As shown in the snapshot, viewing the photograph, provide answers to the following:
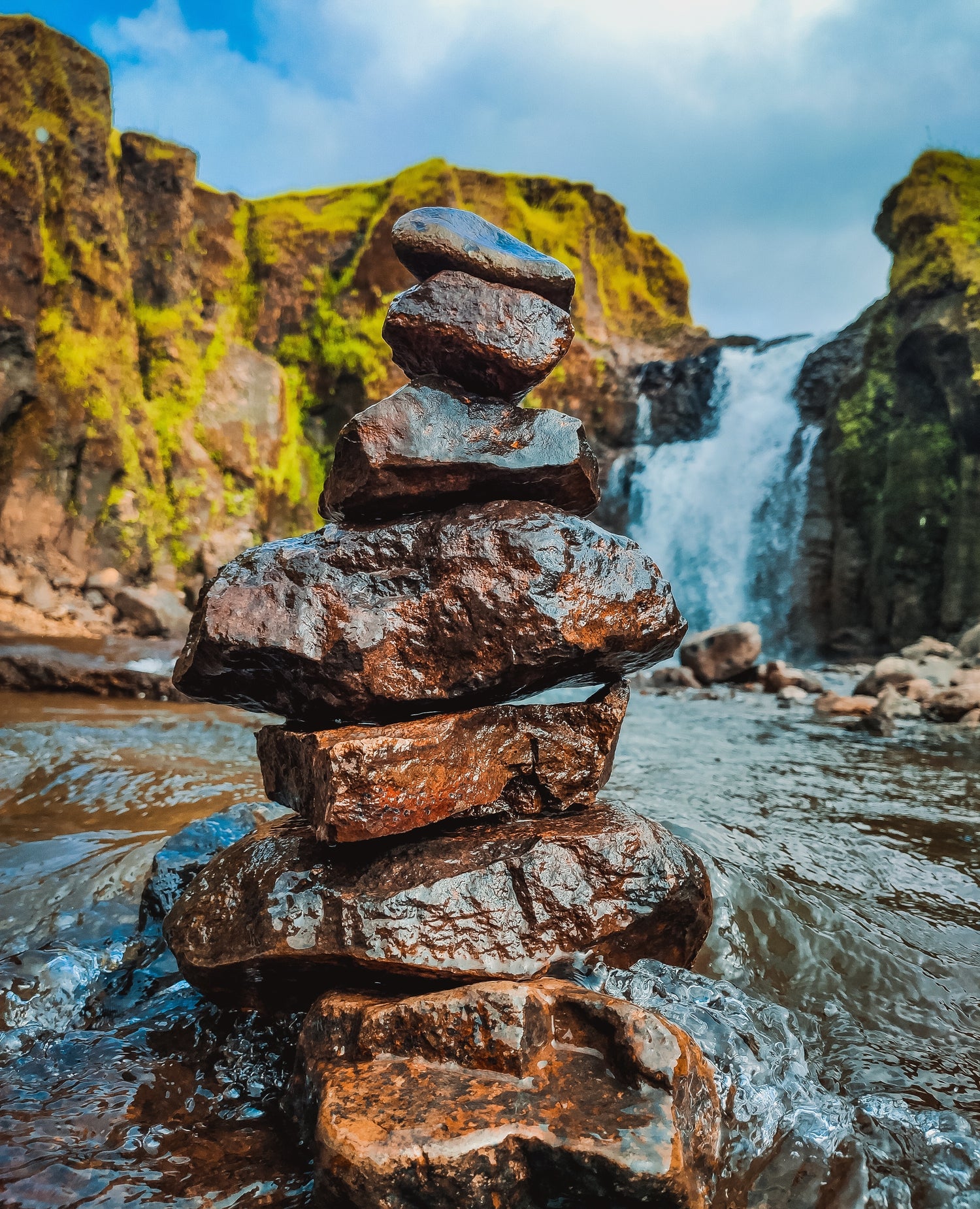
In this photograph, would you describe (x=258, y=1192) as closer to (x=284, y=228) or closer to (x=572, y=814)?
(x=572, y=814)

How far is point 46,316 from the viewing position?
2008 cm

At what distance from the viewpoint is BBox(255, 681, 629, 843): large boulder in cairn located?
9.77ft

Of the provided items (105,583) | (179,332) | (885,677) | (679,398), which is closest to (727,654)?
(885,677)

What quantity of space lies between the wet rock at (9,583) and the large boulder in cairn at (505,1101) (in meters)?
19.9

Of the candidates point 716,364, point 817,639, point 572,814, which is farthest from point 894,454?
point 572,814

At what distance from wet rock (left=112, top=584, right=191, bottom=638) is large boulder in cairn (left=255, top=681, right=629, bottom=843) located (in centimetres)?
1708

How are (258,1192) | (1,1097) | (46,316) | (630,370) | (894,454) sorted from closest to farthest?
(258,1192) < (1,1097) < (46,316) < (894,454) < (630,370)

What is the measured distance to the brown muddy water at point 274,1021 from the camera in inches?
91.8

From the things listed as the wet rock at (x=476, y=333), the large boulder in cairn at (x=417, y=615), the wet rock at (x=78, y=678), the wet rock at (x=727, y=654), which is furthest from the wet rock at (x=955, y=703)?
the wet rock at (x=78, y=678)

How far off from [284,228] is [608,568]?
106 ft

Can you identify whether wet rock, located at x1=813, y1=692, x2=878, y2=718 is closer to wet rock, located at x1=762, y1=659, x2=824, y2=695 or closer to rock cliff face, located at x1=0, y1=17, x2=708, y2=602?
wet rock, located at x1=762, y1=659, x2=824, y2=695

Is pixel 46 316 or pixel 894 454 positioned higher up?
pixel 46 316

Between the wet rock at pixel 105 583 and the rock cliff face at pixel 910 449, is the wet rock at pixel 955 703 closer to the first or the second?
the rock cliff face at pixel 910 449

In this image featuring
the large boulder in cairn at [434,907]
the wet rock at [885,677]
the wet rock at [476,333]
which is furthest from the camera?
the wet rock at [885,677]
